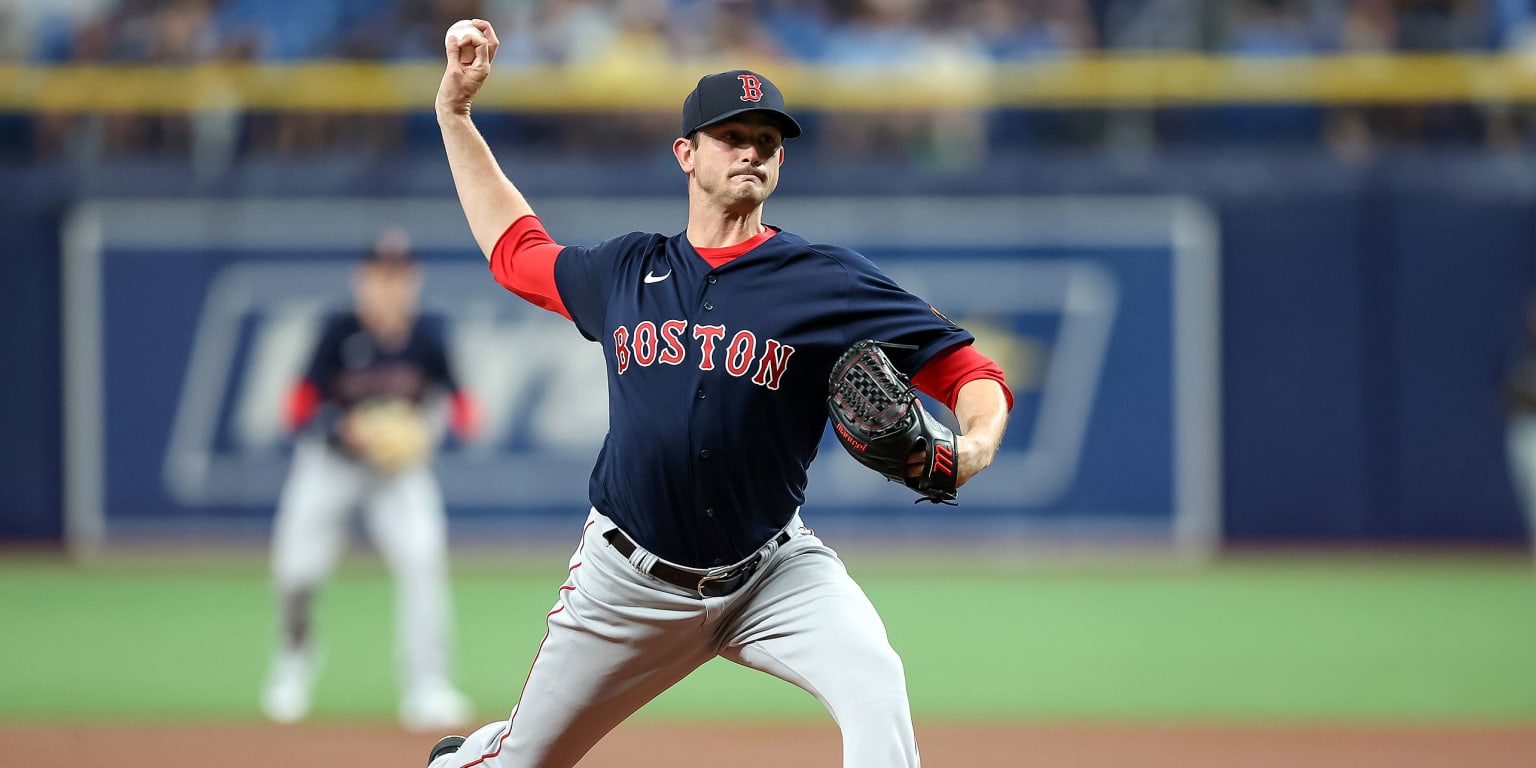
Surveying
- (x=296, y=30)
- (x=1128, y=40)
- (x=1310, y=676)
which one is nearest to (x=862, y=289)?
(x=1310, y=676)

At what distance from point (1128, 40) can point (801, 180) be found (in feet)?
10.3

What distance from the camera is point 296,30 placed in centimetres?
1619

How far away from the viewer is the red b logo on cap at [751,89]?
14.6 feet

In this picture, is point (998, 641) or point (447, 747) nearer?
point (447, 747)

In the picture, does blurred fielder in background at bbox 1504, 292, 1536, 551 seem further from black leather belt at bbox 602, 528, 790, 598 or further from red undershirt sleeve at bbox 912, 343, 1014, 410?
black leather belt at bbox 602, 528, 790, 598

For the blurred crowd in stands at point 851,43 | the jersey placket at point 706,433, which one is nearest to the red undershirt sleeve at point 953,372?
the jersey placket at point 706,433

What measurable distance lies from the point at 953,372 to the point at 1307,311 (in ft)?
36.1

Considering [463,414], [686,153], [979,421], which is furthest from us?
[463,414]

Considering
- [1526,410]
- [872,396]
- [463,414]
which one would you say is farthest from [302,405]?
[1526,410]

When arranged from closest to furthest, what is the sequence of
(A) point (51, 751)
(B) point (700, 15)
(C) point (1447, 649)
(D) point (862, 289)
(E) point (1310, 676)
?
(D) point (862, 289) → (A) point (51, 751) → (E) point (1310, 676) → (C) point (1447, 649) → (B) point (700, 15)

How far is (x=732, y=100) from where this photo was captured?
4.45m

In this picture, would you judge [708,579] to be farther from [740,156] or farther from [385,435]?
[385,435]

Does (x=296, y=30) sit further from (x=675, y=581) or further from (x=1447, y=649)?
(x=675, y=581)

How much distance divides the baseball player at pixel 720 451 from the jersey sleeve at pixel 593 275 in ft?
0.11
